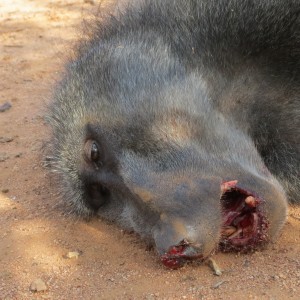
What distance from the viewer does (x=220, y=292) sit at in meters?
2.80

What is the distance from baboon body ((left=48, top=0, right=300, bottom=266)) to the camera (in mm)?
2898

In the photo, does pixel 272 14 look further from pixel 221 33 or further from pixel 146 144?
pixel 146 144

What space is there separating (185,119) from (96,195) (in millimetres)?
767

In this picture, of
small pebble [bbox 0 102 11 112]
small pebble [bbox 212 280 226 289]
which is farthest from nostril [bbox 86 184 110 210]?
small pebble [bbox 0 102 11 112]

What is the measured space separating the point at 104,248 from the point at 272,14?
1.69 metres

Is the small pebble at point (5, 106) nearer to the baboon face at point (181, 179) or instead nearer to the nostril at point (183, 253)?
the baboon face at point (181, 179)

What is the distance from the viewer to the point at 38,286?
3045mm

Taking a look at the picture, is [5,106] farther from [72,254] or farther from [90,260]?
[90,260]

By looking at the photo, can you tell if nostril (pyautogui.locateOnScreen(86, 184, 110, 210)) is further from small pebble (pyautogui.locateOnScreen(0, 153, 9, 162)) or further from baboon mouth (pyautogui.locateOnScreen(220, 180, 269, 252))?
small pebble (pyautogui.locateOnScreen(0, 153, 9, 162))

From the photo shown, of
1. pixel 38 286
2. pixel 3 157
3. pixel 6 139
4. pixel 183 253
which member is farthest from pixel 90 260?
pixel 6 139

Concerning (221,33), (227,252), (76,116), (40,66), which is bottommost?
(40,66)

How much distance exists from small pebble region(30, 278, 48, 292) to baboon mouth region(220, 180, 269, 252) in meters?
0.95

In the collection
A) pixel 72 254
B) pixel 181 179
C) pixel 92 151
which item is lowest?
pixel 72 254

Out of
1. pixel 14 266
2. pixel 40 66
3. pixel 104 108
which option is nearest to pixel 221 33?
pixel 104 108
